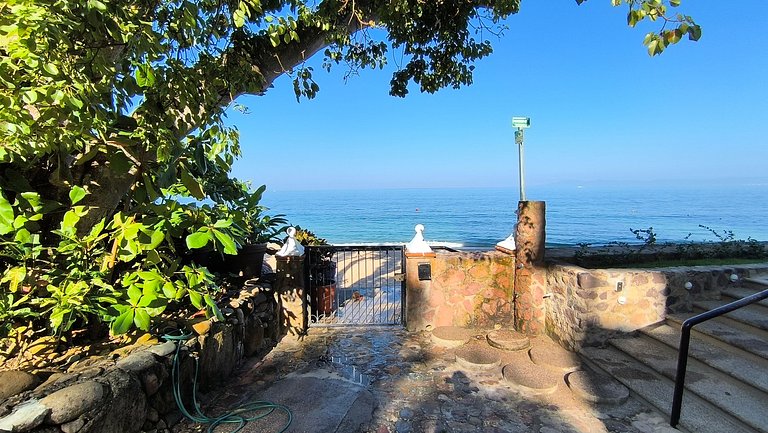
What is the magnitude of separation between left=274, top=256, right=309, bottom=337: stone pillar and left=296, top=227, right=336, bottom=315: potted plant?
0.75 feet

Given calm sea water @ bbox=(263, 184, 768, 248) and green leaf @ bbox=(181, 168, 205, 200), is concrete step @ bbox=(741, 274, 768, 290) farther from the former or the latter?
calm sea water @ bbox=(263, 184, 768, 248)

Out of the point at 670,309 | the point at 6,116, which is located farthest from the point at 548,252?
the point at 6,116

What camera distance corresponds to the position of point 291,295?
4.95m

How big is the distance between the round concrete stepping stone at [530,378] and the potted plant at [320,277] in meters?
2.71

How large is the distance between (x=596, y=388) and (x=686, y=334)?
39.5 inches

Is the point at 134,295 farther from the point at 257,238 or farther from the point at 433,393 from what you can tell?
the point at 257,238

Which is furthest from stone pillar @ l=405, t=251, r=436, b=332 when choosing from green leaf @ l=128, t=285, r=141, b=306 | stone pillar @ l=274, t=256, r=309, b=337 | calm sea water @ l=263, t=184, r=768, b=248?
calm sea water @ l=263, t=184, r=768, b=248

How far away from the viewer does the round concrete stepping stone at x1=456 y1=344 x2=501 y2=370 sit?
3959mm

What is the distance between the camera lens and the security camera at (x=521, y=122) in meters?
5.54

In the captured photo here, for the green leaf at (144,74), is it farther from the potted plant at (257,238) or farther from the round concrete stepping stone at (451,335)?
the round concrete stepping stone at (451,335)

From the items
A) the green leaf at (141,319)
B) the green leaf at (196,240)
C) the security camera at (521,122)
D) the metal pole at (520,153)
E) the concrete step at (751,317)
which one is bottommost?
the concrete step at (751,317)

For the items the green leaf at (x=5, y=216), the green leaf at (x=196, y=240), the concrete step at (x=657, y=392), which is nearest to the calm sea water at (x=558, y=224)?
the concrete step at (x=657, y=392)

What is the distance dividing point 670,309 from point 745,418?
1663 millimetres

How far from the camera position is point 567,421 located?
2.92 metres
